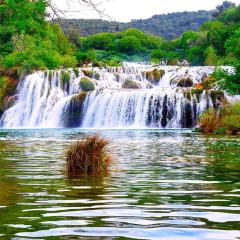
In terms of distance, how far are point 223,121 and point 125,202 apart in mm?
26487

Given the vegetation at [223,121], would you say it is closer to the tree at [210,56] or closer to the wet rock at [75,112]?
the wet rock at [75,112]

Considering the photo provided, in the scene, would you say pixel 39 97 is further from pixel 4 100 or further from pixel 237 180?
pixel 237 180

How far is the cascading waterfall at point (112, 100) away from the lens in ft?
158

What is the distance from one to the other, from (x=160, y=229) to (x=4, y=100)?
5322cm

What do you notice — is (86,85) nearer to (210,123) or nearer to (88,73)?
(88,73)

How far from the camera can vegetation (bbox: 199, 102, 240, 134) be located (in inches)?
1344

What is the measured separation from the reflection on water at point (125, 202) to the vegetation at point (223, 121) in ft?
62.1

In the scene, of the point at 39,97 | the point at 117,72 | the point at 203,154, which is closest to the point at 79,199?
the point at 203,154

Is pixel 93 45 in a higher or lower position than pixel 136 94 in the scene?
higher

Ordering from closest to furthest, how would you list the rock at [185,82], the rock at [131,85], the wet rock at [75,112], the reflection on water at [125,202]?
the reflection on water at [125,202] → the wet rock at [75,112] → the rock at [185,82] → the rock at [131,85]

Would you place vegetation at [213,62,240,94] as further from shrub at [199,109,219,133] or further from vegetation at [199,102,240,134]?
shrub at [199,109,219,133]

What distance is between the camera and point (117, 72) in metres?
64.2

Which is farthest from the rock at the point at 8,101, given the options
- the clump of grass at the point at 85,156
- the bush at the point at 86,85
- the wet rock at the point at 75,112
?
Answer: the clump of grass at the point at 85,156

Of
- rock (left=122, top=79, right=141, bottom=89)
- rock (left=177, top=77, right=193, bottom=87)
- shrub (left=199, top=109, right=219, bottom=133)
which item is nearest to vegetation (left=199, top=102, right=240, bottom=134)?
shrub (left=199, top=109, right=219, bottom=133)
